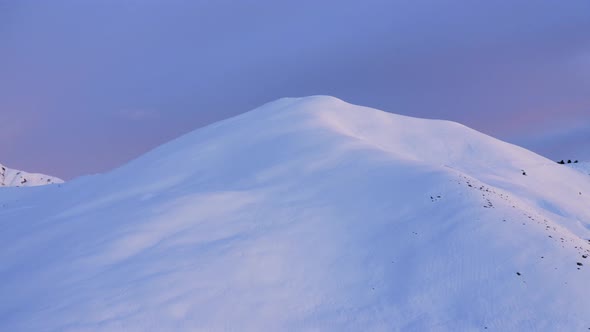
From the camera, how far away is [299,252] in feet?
56.3

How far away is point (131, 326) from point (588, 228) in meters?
22.3

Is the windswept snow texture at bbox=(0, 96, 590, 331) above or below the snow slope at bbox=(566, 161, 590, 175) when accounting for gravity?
below

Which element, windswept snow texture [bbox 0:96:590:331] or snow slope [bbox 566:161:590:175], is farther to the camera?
snow slope [bbox 566:161:590:175]

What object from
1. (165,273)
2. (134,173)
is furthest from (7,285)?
(134,173)

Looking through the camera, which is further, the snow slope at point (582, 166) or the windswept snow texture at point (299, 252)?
the snow slope at point (582, 166)

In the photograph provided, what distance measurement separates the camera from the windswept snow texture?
14.0 meters

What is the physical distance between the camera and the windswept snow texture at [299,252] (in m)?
14.0

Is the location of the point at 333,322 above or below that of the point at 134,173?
below

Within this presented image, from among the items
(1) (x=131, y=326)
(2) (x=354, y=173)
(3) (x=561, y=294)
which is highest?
(2) (x=354, y=173)

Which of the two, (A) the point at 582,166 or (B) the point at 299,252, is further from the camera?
(A) the point at 582,166

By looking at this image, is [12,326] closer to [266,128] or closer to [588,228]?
[266,128]

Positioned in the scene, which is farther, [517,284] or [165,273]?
[165,273]

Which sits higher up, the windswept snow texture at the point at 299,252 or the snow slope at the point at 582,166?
the snow slope at the point at 582,166

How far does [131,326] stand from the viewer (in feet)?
43.7
